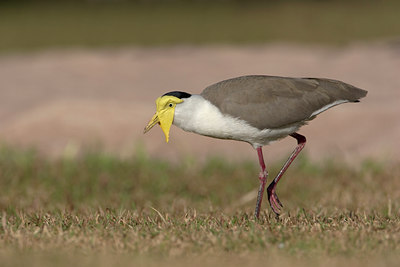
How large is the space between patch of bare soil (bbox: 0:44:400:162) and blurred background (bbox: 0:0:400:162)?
2 centimetres

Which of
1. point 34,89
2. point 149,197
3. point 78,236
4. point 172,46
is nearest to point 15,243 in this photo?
point 78,236

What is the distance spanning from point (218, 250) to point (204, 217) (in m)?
0.97

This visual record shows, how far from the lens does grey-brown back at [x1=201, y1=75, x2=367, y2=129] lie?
421 centimetres

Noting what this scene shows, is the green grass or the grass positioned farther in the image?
the green grass

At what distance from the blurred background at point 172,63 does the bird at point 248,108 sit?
3.02 meters

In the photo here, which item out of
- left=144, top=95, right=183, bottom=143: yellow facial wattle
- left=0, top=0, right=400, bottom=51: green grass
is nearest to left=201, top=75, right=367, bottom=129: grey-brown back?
left=144, top=95, right=183, bottom=143: yellow facial wattle

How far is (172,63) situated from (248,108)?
743 cm

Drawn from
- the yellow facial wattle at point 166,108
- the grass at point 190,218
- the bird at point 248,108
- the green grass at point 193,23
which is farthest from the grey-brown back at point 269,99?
the green grass at point 193,23

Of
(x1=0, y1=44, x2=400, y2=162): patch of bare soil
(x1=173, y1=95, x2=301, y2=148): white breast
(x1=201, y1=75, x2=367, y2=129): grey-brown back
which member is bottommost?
(x1=0, y1=44, x2=400, y2=162): patch of bare soil

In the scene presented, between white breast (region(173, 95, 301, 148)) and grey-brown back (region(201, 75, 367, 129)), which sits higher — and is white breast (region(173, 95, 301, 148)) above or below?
below

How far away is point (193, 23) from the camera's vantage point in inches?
598

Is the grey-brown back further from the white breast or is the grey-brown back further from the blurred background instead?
the blurred background

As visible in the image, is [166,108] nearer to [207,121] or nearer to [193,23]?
[207,121]

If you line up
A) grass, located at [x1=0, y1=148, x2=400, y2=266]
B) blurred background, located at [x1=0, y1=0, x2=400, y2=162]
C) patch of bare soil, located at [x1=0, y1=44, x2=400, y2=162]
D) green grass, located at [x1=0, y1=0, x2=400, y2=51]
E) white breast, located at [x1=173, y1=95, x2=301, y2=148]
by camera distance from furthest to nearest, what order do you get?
green grass, located at [x1=0, y1=0, x2=400, y2=51] < blurred background, located at [x1=0, y1=0, x2=400, y2=162] < patch of bare soil, located at [x1=0, y1=44, x2=400, y2=162] < white breast, located at [x1=173, y1=95, x2=301, y2=148] < grass, located at [x1=0, y1=148, x2=400, y2=266]
